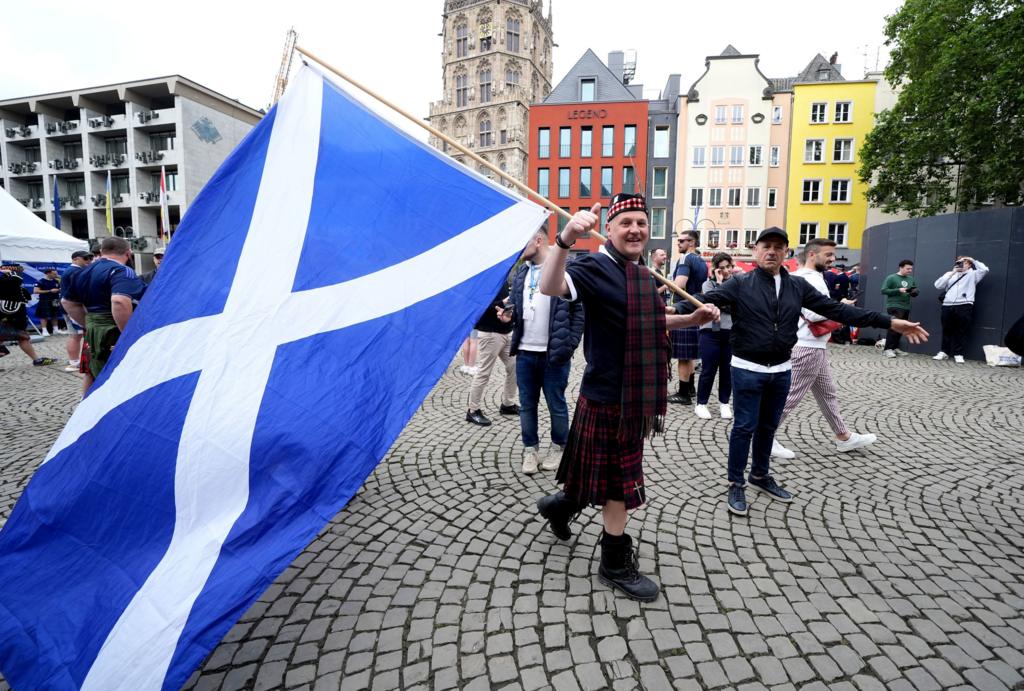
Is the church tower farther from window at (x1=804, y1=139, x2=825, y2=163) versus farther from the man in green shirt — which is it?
the man in green shirt

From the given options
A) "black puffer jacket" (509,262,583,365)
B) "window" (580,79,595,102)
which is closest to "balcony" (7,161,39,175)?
"window" (580,79,595,102)

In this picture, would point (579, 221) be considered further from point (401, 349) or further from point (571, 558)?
point (571, 558)

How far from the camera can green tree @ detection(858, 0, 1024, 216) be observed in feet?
64.8

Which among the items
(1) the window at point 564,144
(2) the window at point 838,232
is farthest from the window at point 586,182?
(2) the window at point 838,232

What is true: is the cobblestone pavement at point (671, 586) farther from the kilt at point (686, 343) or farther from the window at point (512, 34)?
the window at point (512, 34)

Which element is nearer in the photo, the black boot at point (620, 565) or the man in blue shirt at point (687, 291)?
the black boot at point (620, 565)

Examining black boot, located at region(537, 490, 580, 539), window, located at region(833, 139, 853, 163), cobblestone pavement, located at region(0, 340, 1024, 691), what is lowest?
cobblestone pavement, located at region(0, 340, 1024, 691)

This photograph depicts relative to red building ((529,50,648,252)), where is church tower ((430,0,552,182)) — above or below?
above

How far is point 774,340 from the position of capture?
369 centimetres

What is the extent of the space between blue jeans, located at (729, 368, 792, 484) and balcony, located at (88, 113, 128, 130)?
1997 inches

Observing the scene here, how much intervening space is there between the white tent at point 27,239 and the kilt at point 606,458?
55.3 ft

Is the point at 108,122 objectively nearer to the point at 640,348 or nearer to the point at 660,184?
the point at 660,184

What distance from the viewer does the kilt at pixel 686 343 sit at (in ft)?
22.1

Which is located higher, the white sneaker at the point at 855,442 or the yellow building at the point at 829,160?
the yellow building at the point at 829,160
